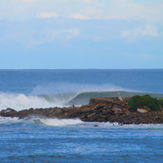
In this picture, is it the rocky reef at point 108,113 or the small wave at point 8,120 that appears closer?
the rocky reef at point 108,113

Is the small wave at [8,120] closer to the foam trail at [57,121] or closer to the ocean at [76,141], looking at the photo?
the ocean at [76,141]

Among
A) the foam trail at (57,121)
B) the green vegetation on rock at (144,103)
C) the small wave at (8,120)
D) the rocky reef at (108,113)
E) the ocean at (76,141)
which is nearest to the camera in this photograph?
the ocean at (76,141)

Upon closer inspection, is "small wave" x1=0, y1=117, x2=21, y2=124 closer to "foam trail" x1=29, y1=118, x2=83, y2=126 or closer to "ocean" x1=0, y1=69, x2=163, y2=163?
"ocean" x1=0, y1=69, x2=163, y2=163

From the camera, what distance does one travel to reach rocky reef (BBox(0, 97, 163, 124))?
38.7 meters

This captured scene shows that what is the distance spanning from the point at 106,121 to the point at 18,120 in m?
6.63

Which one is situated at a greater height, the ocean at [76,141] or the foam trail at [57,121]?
the foam trail at [57,121]

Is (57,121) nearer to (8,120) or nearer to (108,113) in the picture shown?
(108,113)

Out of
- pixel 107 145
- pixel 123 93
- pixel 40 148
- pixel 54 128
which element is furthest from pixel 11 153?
pixel 123 93

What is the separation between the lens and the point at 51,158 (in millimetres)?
25312

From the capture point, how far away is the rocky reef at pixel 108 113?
127 ft

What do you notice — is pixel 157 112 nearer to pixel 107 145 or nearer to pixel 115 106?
pixel 115 106

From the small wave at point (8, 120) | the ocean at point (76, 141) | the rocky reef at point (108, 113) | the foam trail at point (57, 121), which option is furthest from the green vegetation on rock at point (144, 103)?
the small wave at point (8, 120)

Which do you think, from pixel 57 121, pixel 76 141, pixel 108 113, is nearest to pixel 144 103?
pixel 108 113

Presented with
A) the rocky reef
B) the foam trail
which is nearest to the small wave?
the rocky reef
